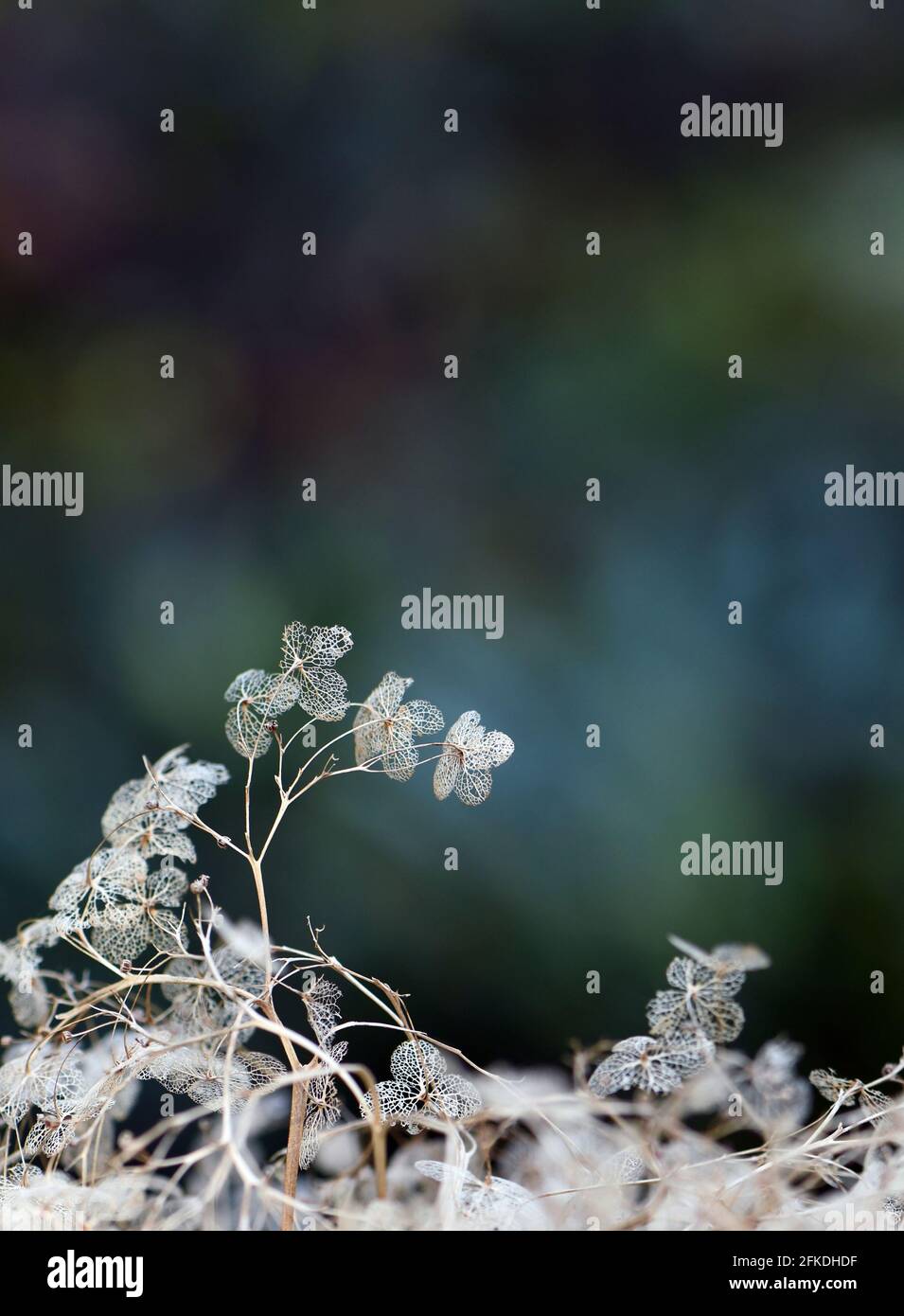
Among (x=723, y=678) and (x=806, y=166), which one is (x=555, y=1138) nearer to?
(x=723, y=678)

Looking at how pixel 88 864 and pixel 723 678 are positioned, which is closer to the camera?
pixel 88 864

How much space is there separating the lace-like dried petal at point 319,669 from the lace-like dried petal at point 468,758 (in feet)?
0.09

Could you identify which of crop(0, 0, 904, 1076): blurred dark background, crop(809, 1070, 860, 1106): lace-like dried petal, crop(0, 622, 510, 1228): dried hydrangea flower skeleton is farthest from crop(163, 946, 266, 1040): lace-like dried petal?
crop(0, 0, 904, 1076): blurred dark background

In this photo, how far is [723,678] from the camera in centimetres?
96

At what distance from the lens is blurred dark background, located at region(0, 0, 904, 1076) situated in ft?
3.06

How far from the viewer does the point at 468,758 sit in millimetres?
256

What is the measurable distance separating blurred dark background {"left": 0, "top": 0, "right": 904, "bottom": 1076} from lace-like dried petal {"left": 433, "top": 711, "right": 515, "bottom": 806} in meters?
0.68

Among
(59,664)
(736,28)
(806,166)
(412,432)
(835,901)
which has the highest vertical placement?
(736,28)

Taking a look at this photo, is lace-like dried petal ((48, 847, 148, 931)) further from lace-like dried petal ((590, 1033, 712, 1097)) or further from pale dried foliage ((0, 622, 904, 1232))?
lace-like dried petal ((590, 1033, 712, 1097))

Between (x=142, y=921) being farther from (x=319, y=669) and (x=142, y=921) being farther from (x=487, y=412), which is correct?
(x=487, y=412)

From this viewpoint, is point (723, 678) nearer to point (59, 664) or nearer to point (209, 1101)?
point (59, 664)

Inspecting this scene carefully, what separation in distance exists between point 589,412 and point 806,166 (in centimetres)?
30

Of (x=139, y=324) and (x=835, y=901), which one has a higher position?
(x=139, y=324)
